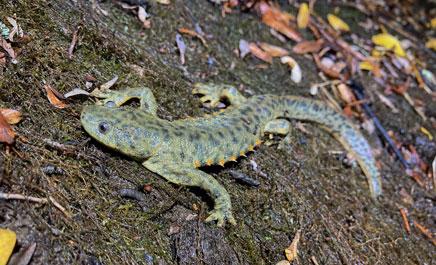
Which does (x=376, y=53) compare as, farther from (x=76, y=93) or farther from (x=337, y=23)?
(x=76, y=93)

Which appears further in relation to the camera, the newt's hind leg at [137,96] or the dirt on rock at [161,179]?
the newt's hind leg at [137,96]

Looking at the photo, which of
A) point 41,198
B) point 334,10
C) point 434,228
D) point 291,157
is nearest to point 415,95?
point 334,10

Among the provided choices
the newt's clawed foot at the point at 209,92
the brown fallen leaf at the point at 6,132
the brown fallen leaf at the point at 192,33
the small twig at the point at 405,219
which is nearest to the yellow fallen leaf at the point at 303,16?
the brown fallen leaf at the point at 192,33

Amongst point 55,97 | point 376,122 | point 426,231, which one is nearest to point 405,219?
point 426,231

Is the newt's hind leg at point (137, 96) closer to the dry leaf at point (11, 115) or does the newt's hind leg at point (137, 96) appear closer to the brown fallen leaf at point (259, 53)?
the dry leaf at point (11, 115)

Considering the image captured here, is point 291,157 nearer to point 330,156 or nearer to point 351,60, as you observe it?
point 330,156

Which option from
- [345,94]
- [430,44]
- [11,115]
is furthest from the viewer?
[430,44]
